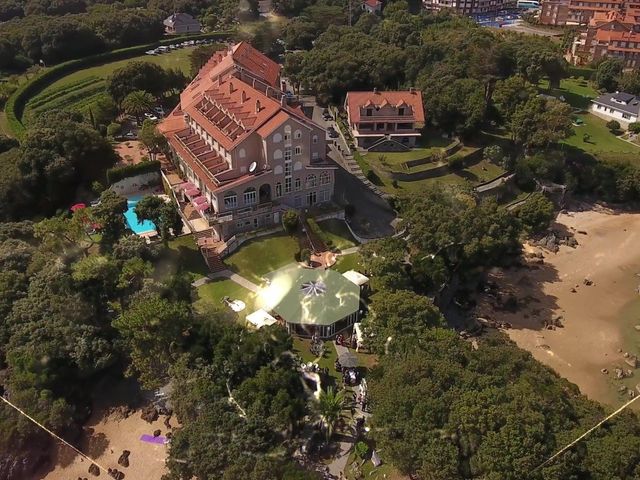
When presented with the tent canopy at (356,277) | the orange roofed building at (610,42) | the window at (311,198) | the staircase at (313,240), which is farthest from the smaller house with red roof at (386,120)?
the orange roofed building at (610,42)

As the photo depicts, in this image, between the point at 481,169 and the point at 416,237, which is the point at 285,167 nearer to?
the point at 416,237

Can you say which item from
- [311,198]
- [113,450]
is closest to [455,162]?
[311,198]

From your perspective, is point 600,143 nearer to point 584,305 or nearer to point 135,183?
point 584,305

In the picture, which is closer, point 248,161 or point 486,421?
point 486,421

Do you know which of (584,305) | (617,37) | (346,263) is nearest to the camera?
(346,263)

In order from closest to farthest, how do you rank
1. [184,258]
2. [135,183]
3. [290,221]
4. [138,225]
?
→ 1. [184,258]
2. [290,221]
3. [138,225]
4. [135,183]

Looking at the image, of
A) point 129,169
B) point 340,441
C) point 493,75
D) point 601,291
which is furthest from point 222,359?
point 493,75
